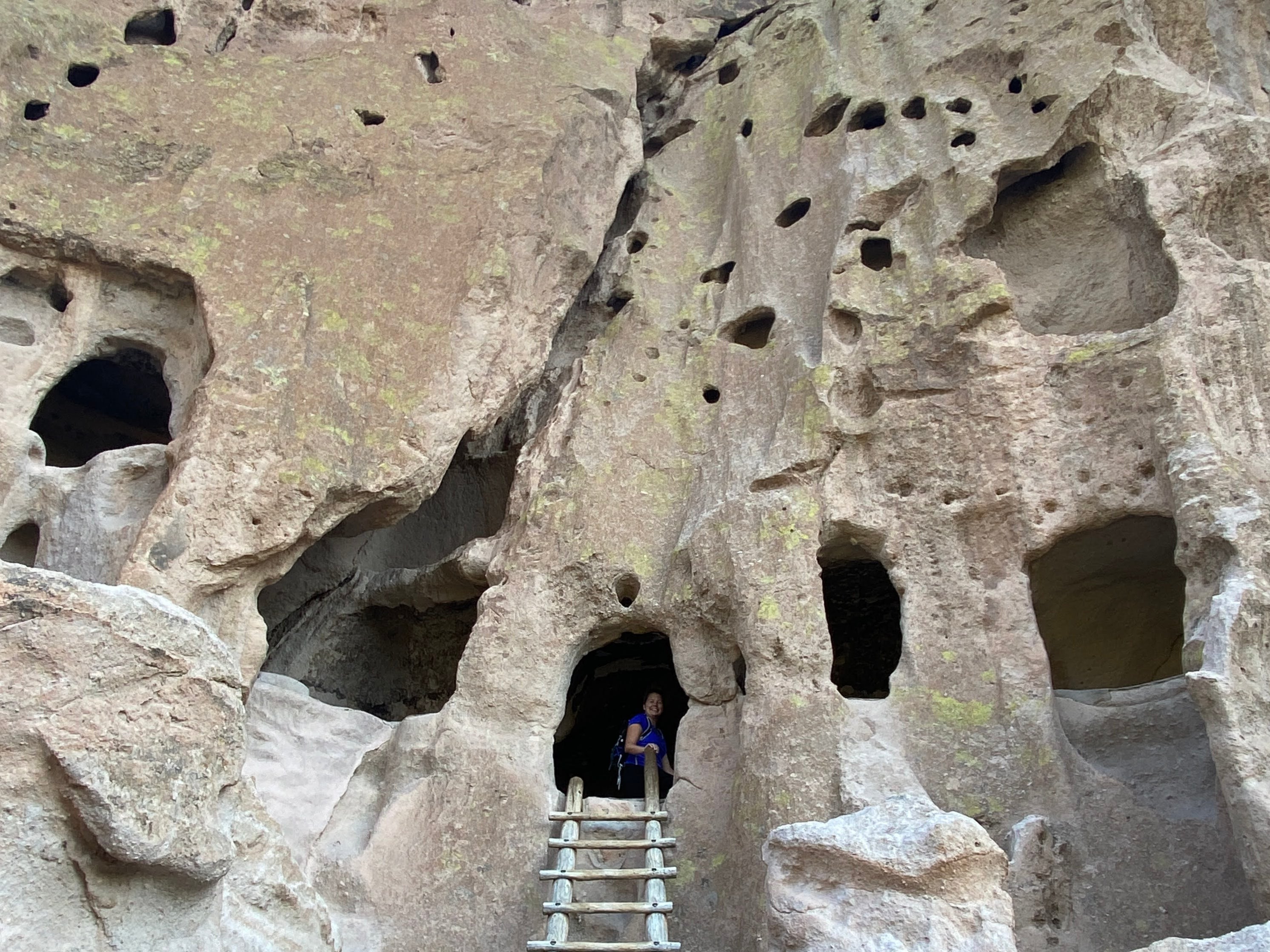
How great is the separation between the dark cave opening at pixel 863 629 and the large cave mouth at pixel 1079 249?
228cm

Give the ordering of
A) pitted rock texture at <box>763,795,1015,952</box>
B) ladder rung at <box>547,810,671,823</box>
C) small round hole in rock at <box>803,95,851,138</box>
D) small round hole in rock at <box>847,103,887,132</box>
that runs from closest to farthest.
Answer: pitted rock texture at <box>763,795,1015,952</box> < ladder rung at <box>547,810,671,823</box> < small round hole in rock at <box>847,103,887,132</box> < small round hole in rock at <box>803,95,851,138</box>

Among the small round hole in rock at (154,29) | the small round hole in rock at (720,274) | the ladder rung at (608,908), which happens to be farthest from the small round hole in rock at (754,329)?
the small round hole in rock at (154,29)

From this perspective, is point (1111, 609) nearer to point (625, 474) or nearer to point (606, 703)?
point (625, 474)

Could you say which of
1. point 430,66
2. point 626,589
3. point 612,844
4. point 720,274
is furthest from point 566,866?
point 430,66

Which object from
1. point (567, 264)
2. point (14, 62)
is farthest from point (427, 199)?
point (14, 62)

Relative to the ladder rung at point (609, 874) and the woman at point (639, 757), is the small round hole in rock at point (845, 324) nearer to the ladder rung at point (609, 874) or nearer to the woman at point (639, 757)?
the woman at point (639, 757)

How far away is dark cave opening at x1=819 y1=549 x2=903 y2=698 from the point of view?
26.7 ft

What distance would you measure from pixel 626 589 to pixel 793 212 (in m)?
3.43

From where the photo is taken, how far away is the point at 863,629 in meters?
8.51

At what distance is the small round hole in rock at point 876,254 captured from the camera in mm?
7531

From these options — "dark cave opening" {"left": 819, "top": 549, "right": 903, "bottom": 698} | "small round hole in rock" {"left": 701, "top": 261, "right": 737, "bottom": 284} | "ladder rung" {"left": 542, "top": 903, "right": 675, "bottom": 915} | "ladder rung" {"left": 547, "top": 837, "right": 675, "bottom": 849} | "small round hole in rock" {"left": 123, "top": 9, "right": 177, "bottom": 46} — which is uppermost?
"small round hole in rock" {"left": 123, "top": 9, "right": 177, "bottom": 46}

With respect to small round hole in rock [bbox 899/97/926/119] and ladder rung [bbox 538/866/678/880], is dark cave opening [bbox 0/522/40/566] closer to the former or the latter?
ladder rung [bbox 538/866/678/880]

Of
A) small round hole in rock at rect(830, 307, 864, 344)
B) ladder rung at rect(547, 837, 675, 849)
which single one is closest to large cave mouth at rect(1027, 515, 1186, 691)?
small round hole in rock at rect(830, 307, 864, 344)

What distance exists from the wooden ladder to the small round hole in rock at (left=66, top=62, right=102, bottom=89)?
5.59 m
